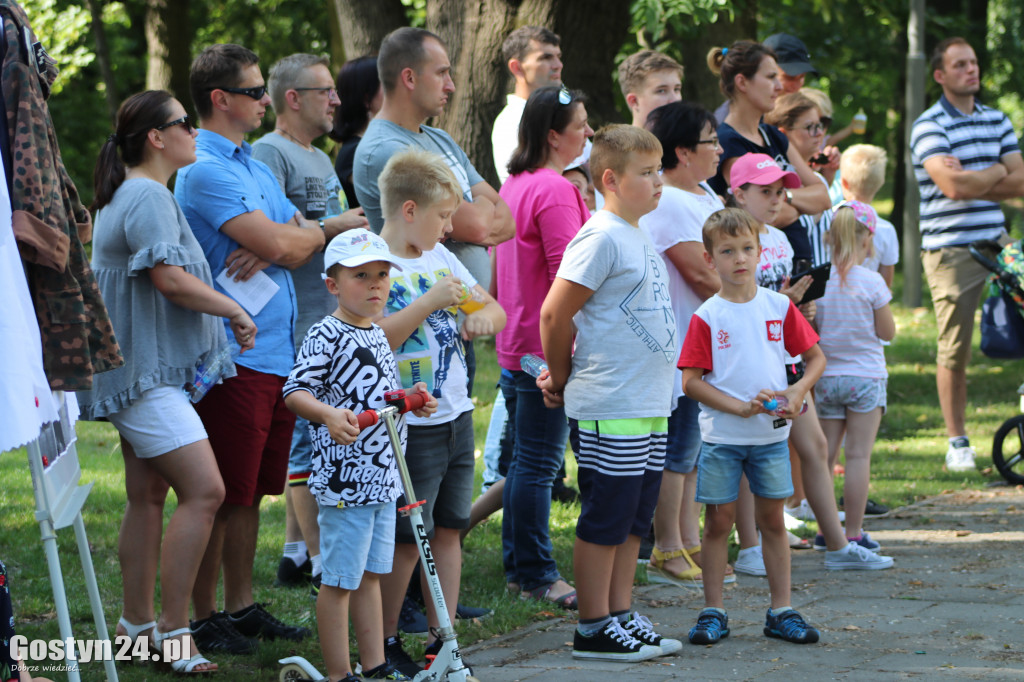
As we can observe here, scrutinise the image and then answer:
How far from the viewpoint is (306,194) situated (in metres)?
5.25

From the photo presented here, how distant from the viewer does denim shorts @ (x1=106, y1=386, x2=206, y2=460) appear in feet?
13.6

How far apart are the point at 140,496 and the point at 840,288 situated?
376cm

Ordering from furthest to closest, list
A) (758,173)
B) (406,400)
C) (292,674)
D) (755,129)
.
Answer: (755,129)
(758,173)
(292,674)
(406,400)

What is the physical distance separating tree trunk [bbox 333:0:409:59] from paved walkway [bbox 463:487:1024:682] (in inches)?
298

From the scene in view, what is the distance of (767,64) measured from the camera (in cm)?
628

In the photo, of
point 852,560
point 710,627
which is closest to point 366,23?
point 852,560

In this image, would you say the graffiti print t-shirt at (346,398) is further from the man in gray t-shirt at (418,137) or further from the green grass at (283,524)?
the man in gray t-shirt at (418,137)

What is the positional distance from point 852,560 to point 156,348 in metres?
3.57

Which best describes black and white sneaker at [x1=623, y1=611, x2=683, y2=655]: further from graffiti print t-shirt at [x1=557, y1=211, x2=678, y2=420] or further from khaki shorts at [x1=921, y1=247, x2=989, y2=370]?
khaki shorts at [x1=921, y1=247, x2=989, y2=370]

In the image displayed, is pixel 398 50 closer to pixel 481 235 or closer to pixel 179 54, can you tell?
pixel 481 235

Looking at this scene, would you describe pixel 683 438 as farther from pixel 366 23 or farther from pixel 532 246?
pixel 366 23

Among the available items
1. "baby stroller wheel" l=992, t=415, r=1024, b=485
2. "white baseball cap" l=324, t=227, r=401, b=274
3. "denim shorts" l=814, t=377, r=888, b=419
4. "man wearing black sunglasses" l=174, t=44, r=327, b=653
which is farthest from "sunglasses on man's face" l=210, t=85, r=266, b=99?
"baby stroller wheel" l=992, t=415, r=1024, b=485

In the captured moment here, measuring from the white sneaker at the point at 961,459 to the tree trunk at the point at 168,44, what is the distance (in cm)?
1312

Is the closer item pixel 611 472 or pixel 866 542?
pixel 611 472
